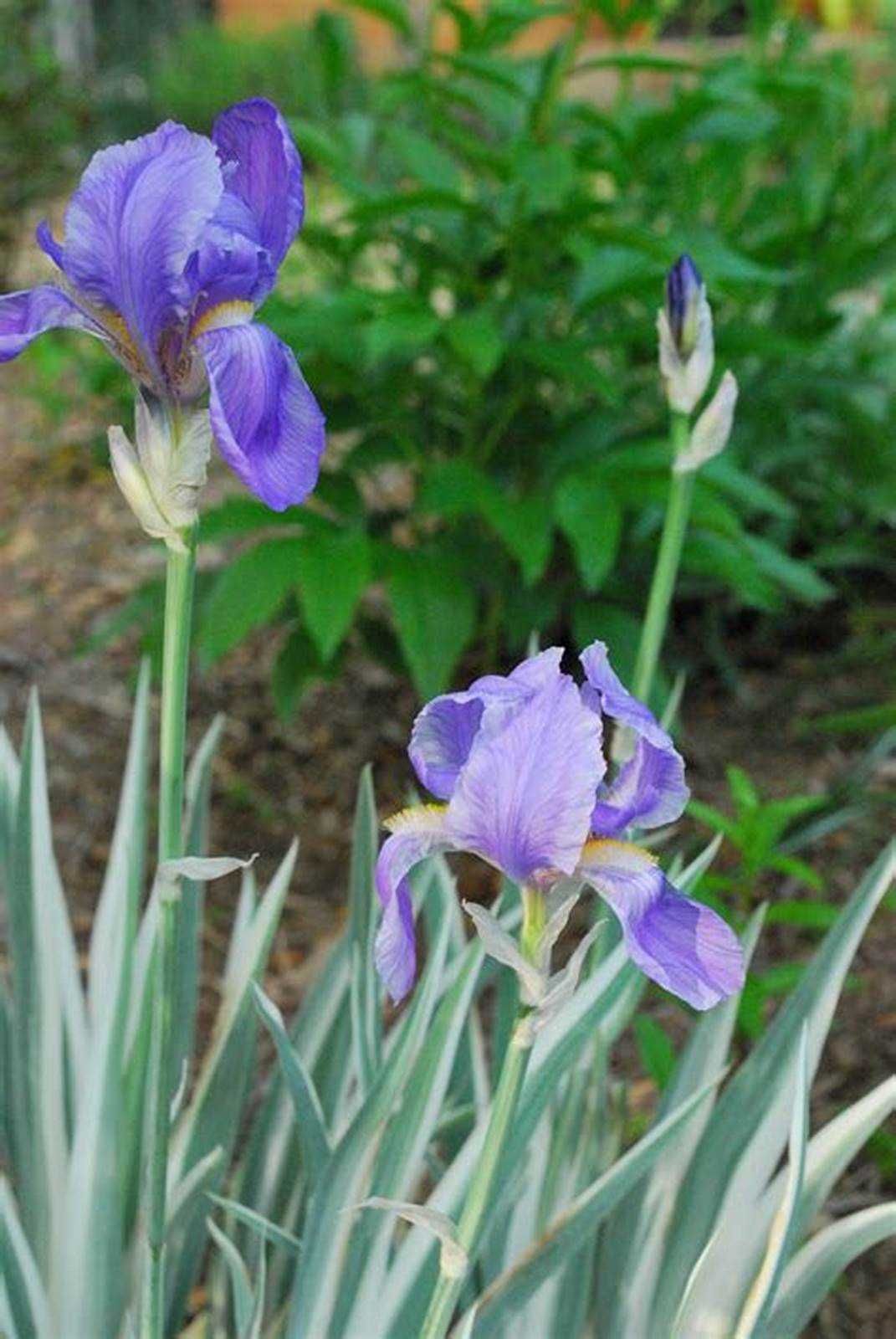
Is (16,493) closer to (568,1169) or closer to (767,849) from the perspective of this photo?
(767,849)

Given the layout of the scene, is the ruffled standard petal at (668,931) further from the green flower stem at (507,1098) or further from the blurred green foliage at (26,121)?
the blurred green foliage at (26,121)

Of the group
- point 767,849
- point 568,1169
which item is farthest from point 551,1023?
point 767,849

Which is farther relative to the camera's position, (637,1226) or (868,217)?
(868,217)

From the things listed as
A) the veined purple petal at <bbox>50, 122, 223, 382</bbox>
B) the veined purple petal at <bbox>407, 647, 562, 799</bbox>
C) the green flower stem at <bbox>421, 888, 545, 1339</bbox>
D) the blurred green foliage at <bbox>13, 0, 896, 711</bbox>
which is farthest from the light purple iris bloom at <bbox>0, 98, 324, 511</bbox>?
the blurred green foliage at <bbox>13, 0, 896, 711</bbox>

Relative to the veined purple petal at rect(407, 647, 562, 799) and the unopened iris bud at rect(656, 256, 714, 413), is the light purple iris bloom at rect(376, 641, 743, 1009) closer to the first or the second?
the veined purple petal at rect(407, 647, 562, 799)

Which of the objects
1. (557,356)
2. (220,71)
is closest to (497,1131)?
(557,356)

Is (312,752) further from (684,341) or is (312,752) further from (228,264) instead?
(228,264)
